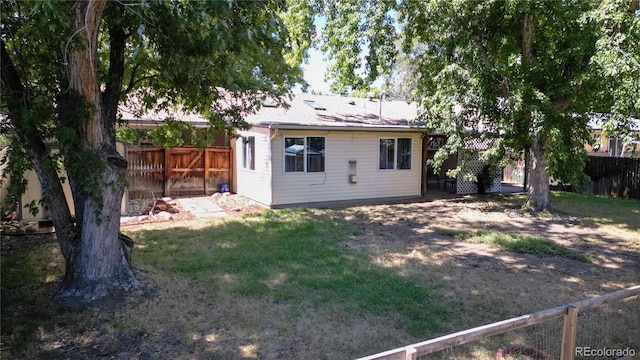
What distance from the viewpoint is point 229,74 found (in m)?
5.95

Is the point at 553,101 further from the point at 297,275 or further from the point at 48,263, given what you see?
the point at 48,263

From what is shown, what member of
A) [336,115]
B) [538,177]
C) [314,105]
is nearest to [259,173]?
[336,115]

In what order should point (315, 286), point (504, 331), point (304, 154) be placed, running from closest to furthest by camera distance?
point (504, 331) < point (315, 286) < point (304, 154)

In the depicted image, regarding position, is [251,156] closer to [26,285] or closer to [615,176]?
[26,285]

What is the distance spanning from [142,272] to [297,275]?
233cm

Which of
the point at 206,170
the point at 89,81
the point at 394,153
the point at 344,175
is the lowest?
the point at 344,175

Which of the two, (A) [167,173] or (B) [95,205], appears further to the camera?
(A) [167,173]

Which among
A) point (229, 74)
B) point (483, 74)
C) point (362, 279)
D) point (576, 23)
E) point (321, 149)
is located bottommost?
point (362, 279)

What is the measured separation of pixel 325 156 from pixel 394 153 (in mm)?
2729

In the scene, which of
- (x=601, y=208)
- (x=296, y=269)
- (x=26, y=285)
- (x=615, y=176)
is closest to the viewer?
(x=26, y=285)

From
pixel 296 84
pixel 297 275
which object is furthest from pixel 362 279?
pixel 296 84

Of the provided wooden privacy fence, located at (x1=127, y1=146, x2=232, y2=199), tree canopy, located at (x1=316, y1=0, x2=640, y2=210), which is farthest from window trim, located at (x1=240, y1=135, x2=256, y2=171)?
tree canopy, located at (x1=316, y1=0, x2=640, y2=210)

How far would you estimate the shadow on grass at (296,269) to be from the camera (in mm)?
5223

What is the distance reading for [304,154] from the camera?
12.5 m
